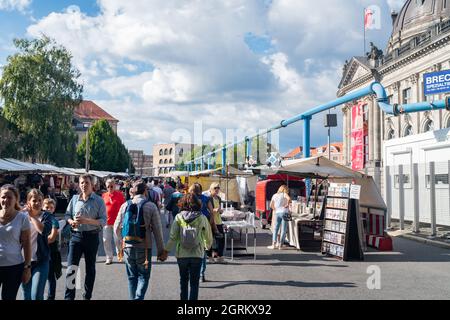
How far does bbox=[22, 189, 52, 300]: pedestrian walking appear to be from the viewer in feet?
18.0

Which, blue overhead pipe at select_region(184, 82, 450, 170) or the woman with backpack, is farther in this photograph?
blue overhead pipe at select_region(184, 82, 450, 170)

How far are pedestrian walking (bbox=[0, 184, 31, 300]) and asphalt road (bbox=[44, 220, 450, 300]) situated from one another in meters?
2.22

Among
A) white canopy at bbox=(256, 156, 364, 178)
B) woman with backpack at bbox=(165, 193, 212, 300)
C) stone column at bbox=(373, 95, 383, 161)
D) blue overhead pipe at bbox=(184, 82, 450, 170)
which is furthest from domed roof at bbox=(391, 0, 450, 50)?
woman with backpack at bbox=(165, 193, 212, 300)

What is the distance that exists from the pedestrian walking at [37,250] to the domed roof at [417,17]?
59.1 m

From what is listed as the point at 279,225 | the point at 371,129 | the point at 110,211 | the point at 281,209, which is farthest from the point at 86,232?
the point at 371,129

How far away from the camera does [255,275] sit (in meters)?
8.95

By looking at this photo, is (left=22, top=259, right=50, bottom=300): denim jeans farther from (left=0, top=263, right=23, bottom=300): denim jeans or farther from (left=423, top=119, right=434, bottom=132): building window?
(left=423, top=119, right=434, bottom=132): building window

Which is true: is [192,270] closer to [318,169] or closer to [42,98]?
[318,169]

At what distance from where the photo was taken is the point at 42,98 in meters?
40.2

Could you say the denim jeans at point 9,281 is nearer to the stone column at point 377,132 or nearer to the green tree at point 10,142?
the green tree at point 10,142
